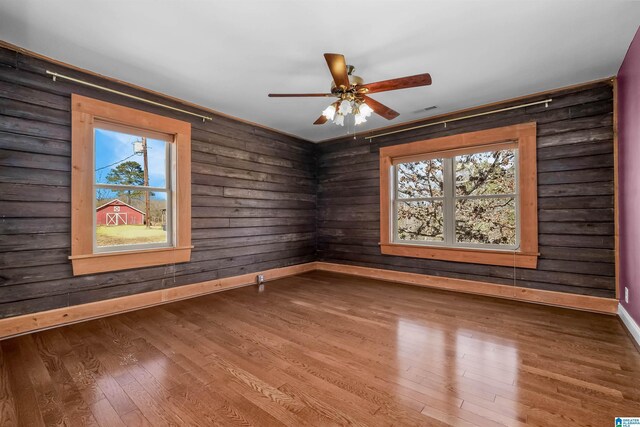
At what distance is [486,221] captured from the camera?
4059 millimetres

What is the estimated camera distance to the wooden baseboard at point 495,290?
10.6ft

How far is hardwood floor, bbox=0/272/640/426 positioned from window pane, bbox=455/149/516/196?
63.7 inches

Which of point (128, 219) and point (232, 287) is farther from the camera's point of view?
point (232, 287)

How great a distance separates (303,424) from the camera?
4.95 ft

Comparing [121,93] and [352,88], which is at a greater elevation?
[121,93]

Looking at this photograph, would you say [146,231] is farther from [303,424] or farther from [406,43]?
[406,43]

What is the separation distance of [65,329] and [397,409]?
3087mm

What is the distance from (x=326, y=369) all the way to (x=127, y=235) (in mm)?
2850

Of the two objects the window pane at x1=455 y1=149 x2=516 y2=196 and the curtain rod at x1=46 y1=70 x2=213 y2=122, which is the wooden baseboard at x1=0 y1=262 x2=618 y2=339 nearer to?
the window pane at x1=455 y1=149 x2=516 y2=196

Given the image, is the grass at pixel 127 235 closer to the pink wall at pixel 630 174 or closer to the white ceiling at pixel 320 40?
the white ceiling at pixel 320 40

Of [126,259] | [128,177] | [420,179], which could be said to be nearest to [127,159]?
[128,177]

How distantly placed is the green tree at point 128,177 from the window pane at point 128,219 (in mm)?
21

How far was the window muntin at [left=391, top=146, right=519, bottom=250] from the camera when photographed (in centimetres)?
391

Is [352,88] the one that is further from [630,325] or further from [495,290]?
[630,325]
